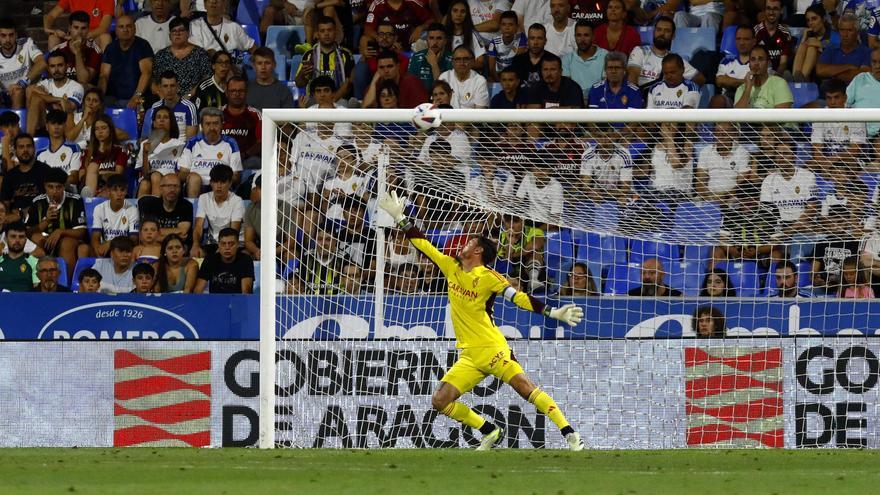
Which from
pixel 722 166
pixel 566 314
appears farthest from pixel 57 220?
pixel 722 166

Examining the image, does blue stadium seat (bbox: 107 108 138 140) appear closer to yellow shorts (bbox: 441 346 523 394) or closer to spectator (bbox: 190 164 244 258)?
spectator (bbox: 190 164 244 258)

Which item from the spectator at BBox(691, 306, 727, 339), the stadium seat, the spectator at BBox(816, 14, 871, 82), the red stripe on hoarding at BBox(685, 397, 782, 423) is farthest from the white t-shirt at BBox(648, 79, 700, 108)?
the stadium seat

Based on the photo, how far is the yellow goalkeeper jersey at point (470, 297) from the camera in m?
11.2

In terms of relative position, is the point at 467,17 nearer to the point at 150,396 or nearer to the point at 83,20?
the point at 83,20

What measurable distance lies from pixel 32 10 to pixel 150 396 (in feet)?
25.9

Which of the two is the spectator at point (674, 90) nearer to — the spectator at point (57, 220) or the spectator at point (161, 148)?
the spectator at point (161, 148)

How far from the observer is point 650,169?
12281 millimetres

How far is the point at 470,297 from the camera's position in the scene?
1122 centimetres

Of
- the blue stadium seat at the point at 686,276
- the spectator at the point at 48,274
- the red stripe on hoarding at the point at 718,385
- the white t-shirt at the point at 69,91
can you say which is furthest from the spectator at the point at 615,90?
the white t-shirt at the point at 69,91

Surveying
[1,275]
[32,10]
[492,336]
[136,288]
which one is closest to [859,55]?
[492,336]

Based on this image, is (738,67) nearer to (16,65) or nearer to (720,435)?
(720,435)

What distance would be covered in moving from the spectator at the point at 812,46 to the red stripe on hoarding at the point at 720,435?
466cm

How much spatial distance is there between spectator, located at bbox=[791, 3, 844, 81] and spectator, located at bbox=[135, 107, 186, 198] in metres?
6.89

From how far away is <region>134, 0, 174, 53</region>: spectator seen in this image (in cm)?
1667
